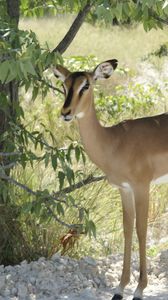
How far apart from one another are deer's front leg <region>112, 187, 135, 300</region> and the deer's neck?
299 millimetres

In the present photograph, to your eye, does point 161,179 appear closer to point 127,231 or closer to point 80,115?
point 127,231

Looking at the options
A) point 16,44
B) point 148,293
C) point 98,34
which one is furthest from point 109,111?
point 98,34

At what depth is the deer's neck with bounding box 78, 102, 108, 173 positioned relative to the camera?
5.91m

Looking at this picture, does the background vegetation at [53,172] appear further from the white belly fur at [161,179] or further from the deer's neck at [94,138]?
the white belly fur at [161,179]

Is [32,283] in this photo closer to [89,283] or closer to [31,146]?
[89,283]

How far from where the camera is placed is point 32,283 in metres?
6.04

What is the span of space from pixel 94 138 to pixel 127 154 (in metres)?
0.28

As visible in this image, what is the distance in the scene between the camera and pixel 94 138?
19.6ft

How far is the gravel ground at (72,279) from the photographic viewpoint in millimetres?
5898

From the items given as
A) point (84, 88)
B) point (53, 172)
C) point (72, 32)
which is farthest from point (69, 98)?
point (53, 172)

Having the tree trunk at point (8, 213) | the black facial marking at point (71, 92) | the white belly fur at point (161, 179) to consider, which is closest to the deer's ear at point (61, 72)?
the black facial marking at point (71, 92)

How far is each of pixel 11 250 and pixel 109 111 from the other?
310 centimetres

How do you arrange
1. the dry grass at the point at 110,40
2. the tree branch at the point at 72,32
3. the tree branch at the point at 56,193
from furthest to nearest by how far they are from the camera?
the dry grass at the point at 110,40 → the tree branch at the point at 72,32 → the tree branch at the point at 56,193

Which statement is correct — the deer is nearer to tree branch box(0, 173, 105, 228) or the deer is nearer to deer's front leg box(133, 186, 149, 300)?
deer's front leg box(133, 186, 149, 300)
